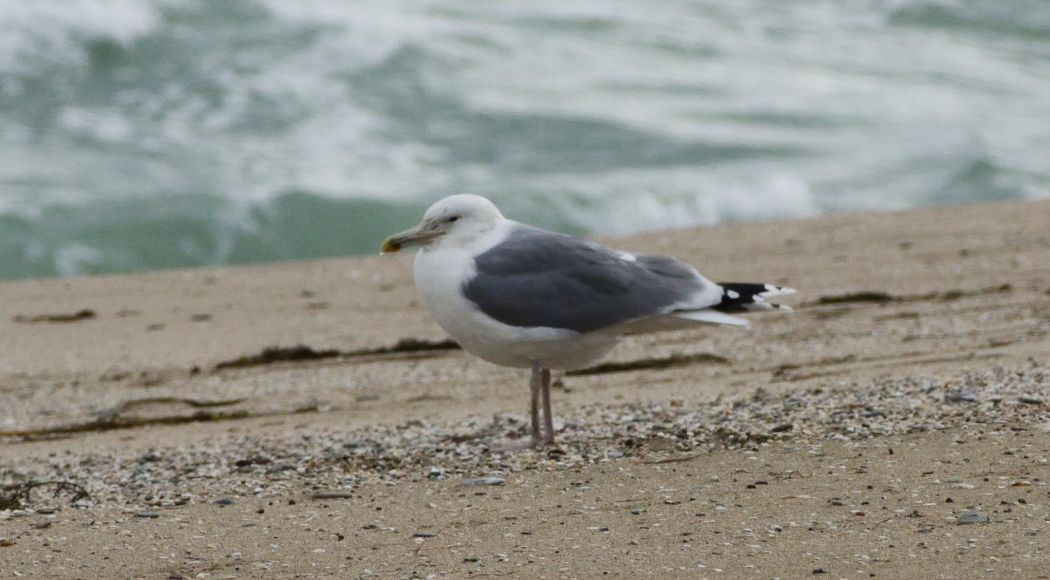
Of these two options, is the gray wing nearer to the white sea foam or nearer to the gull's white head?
the gull's white head

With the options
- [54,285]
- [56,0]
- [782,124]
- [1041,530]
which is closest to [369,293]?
[54,285]

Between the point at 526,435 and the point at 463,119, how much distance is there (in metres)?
12.1

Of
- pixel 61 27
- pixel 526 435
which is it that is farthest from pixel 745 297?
pixel 61 27

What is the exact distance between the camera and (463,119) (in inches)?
Answer: 687

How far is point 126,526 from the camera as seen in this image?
180 inches

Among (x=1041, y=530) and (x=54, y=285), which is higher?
(x=54, y=285)

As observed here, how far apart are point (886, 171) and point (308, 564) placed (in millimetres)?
12663

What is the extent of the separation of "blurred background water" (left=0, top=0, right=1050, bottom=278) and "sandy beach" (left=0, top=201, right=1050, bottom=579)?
463 centimetres

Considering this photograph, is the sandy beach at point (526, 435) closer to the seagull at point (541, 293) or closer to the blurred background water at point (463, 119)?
the seagull at point (541, 293)

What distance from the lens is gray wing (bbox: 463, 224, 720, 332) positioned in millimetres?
5250

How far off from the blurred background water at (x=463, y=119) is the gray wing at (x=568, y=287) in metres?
8.06

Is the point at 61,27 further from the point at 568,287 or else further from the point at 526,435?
the point at 568,287

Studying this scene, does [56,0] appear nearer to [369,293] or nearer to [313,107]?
[313,107]

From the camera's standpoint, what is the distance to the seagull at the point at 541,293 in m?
5.27
